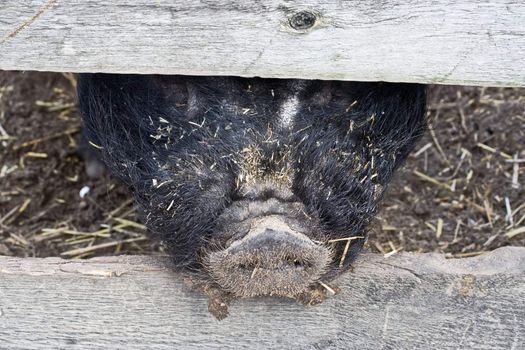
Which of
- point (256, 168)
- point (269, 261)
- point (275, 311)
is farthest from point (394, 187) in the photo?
point (269, 261)

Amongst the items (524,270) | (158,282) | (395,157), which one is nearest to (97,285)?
(158,282)

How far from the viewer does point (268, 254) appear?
77.9 inches

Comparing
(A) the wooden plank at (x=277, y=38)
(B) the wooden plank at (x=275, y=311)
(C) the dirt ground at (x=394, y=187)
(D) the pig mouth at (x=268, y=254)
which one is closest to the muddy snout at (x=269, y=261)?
(D) the pig mouth at (x=268, y=254)

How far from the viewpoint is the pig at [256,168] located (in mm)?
2072

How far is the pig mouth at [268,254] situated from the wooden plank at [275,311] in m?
0.20

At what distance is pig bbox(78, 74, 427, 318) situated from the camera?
2.07m

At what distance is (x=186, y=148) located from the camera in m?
2.25

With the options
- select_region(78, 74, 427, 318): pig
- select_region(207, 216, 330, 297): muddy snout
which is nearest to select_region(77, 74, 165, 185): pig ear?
select_region(78, 74, 427, 318): pig

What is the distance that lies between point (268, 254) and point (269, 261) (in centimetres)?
3

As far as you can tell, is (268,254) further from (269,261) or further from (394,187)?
(394,187)

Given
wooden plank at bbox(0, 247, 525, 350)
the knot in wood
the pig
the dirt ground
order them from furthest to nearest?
the dirt ground, wooden plank at bbox(0, 247, 525, 350), the pig, the knot in wood

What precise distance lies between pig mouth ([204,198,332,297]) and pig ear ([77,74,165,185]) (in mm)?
406

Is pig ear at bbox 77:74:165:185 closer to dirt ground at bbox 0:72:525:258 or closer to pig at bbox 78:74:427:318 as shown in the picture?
pig at bbox 78:74:427:318

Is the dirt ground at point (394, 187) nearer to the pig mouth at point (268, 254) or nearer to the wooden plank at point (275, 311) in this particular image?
the wooden plank at point (275, 311)
